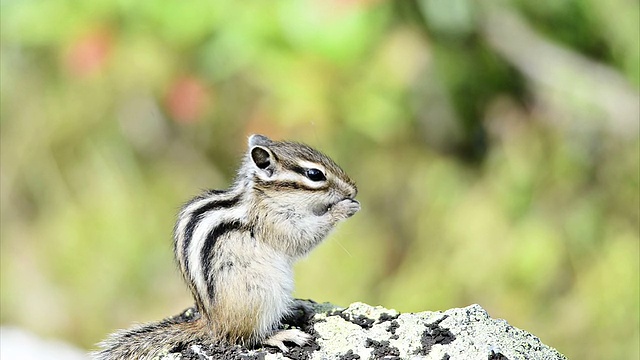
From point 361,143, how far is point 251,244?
3.37 meters

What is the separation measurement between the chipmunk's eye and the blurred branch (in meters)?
3.31

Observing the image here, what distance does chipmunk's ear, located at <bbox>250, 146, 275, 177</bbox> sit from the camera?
306cm

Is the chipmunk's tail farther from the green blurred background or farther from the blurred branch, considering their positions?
the blurred branch

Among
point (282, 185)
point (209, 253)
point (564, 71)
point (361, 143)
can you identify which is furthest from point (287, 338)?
point (564, 71)

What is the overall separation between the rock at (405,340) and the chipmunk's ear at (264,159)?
51 centimetres

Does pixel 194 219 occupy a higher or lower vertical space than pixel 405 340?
higher

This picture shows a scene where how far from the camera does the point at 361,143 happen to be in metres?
Answer: 6.21

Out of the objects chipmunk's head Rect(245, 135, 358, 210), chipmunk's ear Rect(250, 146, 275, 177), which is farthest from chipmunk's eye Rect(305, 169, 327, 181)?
chipmunk's ear Rect(250, 146, 275, 177)

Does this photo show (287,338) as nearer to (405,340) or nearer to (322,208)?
(405,340)

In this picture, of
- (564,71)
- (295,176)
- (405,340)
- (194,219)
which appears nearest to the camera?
(405,340)

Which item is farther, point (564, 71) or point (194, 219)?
point (564, 71)

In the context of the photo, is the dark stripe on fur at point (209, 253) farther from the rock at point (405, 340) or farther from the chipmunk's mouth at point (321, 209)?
the chipmunk's mouth at point (321, 209)

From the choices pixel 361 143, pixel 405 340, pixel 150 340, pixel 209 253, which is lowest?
pixel 405 340

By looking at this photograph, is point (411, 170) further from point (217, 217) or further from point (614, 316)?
point (217, 217)
